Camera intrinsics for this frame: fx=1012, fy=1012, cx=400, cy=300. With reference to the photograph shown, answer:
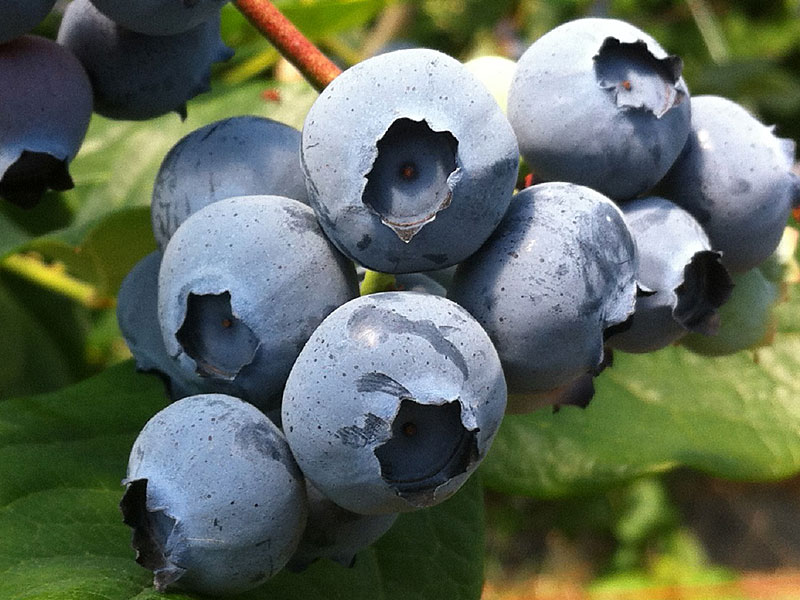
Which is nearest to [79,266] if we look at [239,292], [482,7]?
[239,292]

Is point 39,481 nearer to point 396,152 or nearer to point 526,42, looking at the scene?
point 396,152

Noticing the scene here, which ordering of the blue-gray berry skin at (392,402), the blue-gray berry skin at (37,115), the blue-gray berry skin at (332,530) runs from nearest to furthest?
the blue-gray berry skin at (392,402), the blue-gray berry skin at (332,530), the blue-gray berry skin at (37,115)

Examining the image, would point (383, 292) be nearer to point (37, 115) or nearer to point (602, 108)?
point (602, 108)

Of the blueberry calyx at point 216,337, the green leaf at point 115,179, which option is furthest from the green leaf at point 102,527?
the green leaf at point 115,179

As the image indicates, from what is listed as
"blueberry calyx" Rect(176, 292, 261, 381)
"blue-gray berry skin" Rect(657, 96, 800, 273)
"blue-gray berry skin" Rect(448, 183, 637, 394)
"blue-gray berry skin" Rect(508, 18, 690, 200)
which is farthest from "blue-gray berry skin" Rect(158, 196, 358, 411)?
"blue-gray berry skin" Rect(657, 96, 800, 273)

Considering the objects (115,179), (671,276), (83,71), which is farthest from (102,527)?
(115,179)

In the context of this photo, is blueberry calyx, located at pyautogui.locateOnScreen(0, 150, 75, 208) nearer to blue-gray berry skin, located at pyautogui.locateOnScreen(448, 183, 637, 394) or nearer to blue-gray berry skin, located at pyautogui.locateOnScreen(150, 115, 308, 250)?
blue-gray berry skin, located at pyautogui.locateOnScreen(150, 115, 308, 250)

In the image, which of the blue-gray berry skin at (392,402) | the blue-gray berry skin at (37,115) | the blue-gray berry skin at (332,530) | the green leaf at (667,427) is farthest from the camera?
the green leaf at (667,427)

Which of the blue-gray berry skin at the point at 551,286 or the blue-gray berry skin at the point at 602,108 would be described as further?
the blue-gray berry skin at the point at 602,108

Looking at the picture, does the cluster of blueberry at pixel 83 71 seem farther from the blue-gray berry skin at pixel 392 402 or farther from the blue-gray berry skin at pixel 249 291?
the blue-gray berry skin at pixel 392 402
